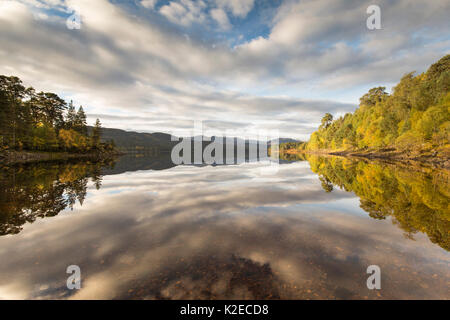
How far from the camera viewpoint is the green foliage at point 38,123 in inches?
2060

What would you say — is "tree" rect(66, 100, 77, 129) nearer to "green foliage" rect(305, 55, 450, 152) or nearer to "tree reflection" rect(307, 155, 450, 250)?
"tree reflection" rect(307, 155, 450, 250)

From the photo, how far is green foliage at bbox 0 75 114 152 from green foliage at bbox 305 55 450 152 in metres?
111

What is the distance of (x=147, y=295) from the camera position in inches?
220

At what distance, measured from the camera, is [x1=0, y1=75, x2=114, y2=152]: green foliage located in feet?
172

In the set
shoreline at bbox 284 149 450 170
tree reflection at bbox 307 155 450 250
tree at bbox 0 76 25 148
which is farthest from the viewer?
tree at bbox 0 76 25 148

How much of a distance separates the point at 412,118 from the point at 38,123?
134898 mm

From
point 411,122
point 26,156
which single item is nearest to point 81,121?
point 26,156

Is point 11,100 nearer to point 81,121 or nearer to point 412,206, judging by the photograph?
point 81,121

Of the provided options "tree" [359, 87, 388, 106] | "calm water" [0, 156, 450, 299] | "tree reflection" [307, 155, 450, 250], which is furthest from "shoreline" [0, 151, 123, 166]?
"tree" [359, 87, 388, 106]

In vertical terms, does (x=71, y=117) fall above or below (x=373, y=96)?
below

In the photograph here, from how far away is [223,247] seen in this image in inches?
333

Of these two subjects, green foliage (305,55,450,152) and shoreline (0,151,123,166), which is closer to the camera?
green foliage (305,55,450,152)
